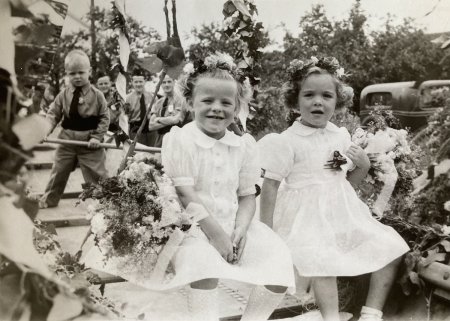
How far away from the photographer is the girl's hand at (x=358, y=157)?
2.19 m

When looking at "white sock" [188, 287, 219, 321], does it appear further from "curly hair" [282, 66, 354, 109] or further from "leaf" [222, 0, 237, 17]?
"leaf" [222, 0, 237, 17]

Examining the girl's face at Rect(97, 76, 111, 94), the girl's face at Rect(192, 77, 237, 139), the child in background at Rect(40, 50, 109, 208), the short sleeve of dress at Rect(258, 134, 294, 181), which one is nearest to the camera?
the girl's face at Rect(192, 77, 237, 139)

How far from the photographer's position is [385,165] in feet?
7.32

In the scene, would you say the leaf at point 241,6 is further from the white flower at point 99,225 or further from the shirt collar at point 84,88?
the white flower at point 99,225

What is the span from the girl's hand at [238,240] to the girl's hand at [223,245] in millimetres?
29

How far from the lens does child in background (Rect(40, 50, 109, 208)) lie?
239 centimetres

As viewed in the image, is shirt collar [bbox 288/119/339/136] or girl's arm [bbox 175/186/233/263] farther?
shirt collar [bbox 288/119/339/136]

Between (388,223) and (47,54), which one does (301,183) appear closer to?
(388,223)

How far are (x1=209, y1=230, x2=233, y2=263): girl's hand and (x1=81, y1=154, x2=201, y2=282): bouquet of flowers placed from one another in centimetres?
A: 10

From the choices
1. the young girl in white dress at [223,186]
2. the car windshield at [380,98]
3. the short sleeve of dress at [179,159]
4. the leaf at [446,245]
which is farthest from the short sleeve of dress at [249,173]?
the car windshield at [380,98]

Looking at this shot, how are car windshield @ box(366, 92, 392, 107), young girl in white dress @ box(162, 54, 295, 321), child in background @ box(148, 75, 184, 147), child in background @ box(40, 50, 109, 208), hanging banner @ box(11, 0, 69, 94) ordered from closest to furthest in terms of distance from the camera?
hanging banner @ box(11, 0, 69, 94)
young girl in white dress @ box(162, 54, 295, 321)
child in background @ box(40, 50, 109, 208)
child in background @ box(148, 75, 184, 147)
car windshield @ box(366, 92, 392, 107)

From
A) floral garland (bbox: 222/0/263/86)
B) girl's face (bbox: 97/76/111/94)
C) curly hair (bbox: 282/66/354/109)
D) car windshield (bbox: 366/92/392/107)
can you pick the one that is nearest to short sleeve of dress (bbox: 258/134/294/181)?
curly hair (bbox: 282/66/354/109)

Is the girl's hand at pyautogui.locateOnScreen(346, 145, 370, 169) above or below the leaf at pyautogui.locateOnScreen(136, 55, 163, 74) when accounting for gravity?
below

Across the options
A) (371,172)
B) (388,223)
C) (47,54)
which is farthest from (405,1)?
(47,54)
